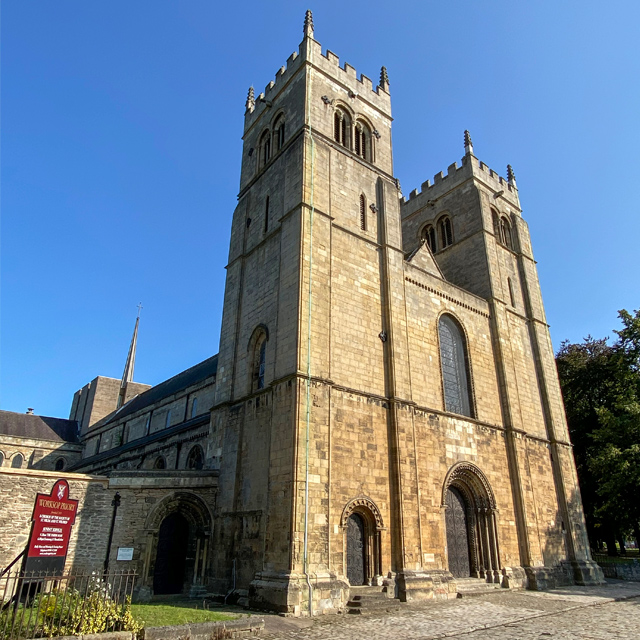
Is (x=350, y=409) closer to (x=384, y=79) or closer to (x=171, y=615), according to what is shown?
(x=171, y=615)

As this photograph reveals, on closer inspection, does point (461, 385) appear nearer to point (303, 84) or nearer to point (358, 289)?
point (358, 289)

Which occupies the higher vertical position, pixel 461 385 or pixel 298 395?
pixel 461 385

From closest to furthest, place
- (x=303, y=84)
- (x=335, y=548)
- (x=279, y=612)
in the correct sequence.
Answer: (x=279, y=612), (x=335, y=548), (x=303, y=84)

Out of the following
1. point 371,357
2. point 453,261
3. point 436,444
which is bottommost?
point 436,444

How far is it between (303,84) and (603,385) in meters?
25.9

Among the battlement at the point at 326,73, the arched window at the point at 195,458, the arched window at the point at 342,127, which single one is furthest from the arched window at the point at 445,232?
the arched window at the point at 195,458

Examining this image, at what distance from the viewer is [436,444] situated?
19.6 meters

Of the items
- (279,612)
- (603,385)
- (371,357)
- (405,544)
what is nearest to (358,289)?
(371,357)

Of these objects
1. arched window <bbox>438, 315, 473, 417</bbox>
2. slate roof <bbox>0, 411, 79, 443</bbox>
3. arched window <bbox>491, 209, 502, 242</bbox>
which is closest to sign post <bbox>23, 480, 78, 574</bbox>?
arched window <bbox>438, 315, 473, 417</bbox>

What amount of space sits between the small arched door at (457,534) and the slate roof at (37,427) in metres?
40.7

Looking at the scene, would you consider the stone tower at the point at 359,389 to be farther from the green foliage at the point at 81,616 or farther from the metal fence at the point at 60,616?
the metal fence at the point at 60,616

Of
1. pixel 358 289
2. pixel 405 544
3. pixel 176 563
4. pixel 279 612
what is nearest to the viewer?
pixel 279 612

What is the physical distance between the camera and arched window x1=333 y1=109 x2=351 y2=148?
2320cm

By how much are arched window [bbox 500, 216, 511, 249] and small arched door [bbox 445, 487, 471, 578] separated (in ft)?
51.8
